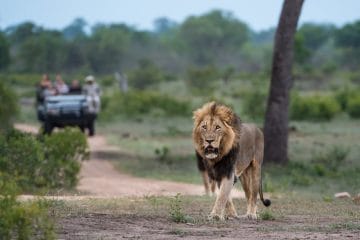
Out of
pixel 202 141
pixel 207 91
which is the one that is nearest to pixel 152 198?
pixel 202 141

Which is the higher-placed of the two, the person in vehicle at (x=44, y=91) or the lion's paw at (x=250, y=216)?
the lion's paw at (x=250, y=216)

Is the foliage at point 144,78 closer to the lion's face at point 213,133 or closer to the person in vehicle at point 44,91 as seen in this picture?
the person in vehicle at point 44,91

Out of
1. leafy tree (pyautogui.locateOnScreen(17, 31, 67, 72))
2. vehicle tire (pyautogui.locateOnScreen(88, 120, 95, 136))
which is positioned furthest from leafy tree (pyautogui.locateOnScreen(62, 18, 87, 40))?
vehicle tire (pyautogui.locateOnScreen(88, 120, 95, 136))

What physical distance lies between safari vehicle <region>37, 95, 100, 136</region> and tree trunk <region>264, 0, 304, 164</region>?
7800mm

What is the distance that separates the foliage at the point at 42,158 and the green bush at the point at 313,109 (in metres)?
19.6

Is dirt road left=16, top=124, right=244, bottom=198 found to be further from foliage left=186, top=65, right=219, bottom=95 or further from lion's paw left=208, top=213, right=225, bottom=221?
foliage left=186, top=65, right=219, bottom=95

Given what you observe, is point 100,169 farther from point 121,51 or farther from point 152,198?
point 121,51

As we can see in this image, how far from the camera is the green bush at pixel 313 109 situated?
36.8 m

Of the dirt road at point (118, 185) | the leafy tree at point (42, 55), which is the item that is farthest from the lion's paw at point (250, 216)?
the leafy tree at point (42, 55)

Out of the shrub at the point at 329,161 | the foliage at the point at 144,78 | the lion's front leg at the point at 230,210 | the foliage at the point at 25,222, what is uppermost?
the foliage at the point at 25,222

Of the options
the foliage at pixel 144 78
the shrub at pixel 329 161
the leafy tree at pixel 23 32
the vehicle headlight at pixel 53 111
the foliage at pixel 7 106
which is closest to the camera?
the shrub at pixel 329 161

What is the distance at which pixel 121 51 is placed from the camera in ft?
298

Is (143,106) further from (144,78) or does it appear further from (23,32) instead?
(23,32)

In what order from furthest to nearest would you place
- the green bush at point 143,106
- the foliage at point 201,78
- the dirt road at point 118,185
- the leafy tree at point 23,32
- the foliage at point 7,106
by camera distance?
the leafy tree at point 23,32 → the foliage at point 201,78 → the green bush at point 143,106 → the foliage at point 7,106 → the dirt road at point 118,185
